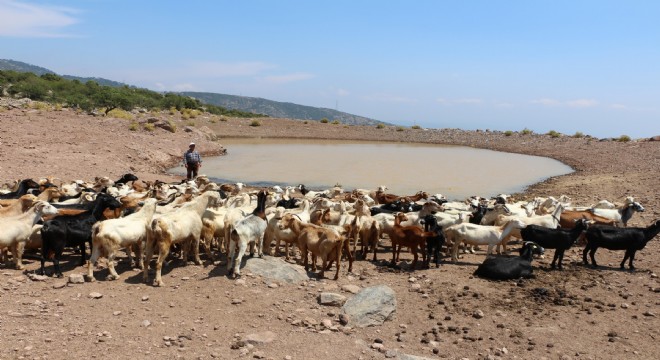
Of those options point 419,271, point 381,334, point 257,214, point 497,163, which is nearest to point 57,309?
point 257,214

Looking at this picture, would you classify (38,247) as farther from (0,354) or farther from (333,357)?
(333,357)

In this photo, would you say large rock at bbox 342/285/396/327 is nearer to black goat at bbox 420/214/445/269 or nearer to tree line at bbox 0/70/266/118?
black goat at bbox 420/214/445/269

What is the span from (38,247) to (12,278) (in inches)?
52.2

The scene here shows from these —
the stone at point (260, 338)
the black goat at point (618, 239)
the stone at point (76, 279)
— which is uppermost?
the black goat at point (618, 239)

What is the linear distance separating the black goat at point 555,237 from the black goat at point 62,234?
8.10m

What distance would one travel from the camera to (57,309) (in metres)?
6.44

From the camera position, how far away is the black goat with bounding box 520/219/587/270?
31.8 ft

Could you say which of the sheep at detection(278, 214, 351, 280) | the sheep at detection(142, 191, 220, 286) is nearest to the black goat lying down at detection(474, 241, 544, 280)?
the sheep at detection(278, 214, 351, 280)

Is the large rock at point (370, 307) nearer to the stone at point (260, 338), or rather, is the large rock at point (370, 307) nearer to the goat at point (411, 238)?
the stone at point (260, 338)

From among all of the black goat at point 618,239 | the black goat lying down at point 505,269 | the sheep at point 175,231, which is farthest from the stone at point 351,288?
the black goat at point 618,239

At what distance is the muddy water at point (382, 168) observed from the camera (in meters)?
22.3

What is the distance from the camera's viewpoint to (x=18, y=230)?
7.82m

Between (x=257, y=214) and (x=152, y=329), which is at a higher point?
(x=257, y=214)

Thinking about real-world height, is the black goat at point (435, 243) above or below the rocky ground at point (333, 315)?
→ above
